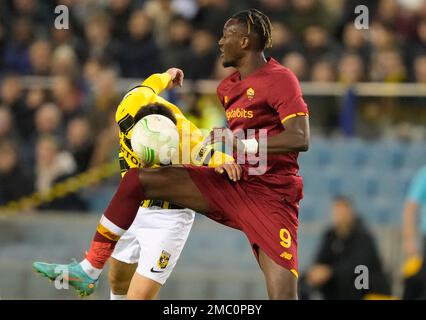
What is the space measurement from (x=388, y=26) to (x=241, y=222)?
6.43 m

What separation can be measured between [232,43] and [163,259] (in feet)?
4.72

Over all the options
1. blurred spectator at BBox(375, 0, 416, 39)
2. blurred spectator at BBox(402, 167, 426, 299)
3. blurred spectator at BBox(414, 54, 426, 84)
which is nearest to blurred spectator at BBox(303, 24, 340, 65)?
blurred spectator at BBox(375, 0, 416, 39)

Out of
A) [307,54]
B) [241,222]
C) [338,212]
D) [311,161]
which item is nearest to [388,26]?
[307,54]

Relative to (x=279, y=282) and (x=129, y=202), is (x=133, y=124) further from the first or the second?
(x=279, y=282)

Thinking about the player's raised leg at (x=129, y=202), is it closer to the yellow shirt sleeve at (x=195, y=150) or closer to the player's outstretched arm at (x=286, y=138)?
the player's outstretched arm at (x=286, y=138)

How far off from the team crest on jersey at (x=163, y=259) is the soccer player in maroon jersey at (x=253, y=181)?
0.50m

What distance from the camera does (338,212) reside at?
1016 centimetres

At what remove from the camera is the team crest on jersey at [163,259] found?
7195 millimetres

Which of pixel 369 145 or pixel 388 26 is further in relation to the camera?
pixel 388 26

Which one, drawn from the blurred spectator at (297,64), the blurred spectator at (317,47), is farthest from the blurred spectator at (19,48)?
the blurred spectator at (317,47)

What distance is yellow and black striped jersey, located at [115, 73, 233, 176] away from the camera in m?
7.11

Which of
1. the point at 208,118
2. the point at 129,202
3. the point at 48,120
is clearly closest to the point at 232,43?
the point at 129,202

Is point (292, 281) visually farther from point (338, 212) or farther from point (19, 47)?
point (19, 47)

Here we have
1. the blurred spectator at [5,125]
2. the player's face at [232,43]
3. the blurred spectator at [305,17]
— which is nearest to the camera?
the player's face at [232,43]
